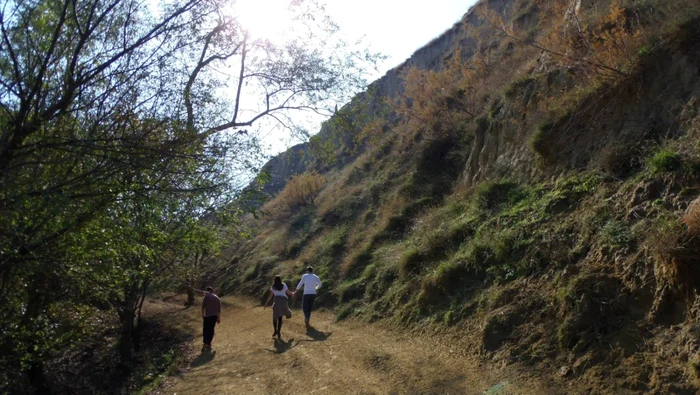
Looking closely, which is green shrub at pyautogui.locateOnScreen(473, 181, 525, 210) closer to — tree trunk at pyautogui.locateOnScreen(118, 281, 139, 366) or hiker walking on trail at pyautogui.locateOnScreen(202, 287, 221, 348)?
hiker walking on trail at pyautogui.locateOnScreen(202, 287, 221, 348)

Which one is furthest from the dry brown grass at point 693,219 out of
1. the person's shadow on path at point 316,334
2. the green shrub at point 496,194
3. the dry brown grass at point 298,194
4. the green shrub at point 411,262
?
the dry brown grass at point 298,194

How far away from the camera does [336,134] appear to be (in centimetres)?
994

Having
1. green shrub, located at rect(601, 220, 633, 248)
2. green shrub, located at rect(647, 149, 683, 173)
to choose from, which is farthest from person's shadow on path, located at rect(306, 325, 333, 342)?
green shrub, located at rect(647, 149, 683, 173)

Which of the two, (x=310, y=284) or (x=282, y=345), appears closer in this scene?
(x=282, y=345)

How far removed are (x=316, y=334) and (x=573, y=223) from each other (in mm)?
5859

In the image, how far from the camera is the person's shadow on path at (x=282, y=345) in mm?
10066

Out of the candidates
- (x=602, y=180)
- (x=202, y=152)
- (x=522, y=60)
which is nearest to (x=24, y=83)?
(x=202, y=152)

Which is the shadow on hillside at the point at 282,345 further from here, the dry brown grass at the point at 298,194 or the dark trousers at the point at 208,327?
the dry brown grass at the point at 298,194

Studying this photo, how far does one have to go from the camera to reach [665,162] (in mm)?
7215

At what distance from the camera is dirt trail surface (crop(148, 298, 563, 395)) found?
6.60 metres

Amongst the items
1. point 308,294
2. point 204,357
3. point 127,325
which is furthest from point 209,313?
point 127,325

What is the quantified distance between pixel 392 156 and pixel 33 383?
17.8 metres

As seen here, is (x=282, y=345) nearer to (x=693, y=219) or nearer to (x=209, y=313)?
(x=209, y=313)

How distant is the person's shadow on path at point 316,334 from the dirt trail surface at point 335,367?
0.02 m
